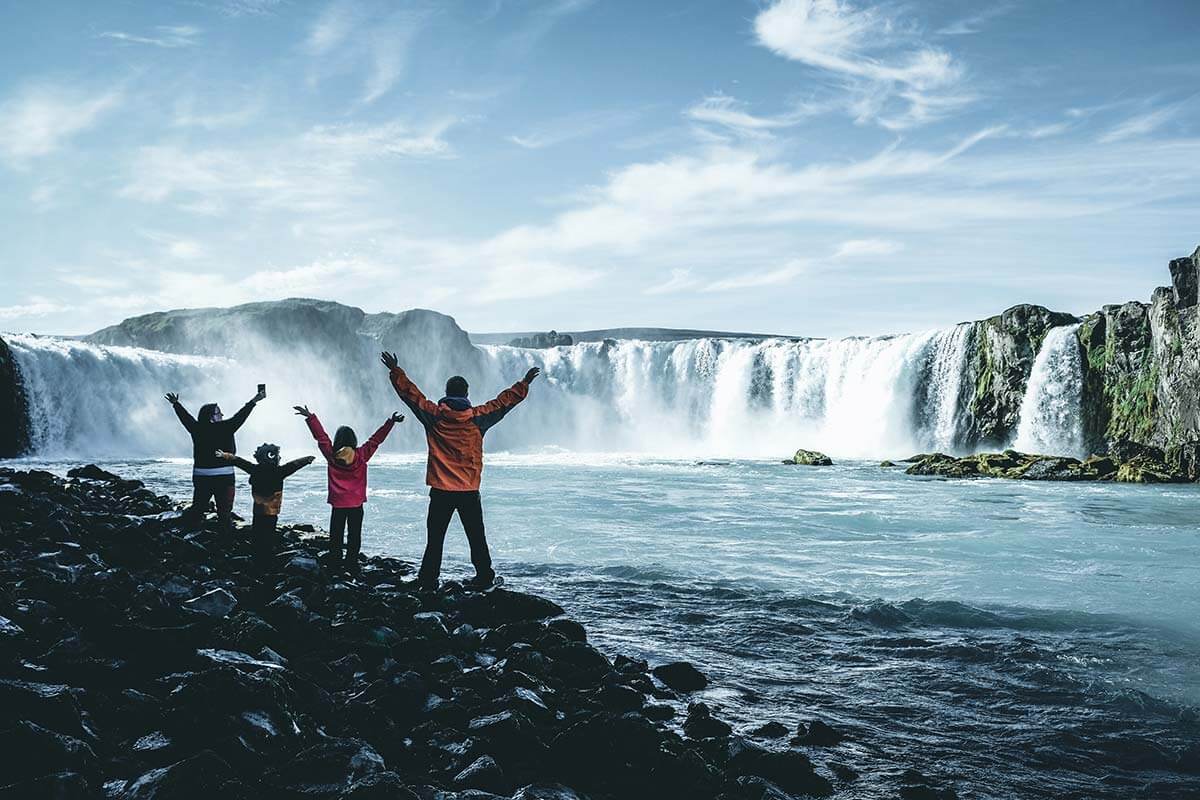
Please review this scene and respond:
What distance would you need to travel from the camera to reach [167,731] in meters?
3.80

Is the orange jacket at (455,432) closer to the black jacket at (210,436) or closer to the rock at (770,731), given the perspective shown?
the black jacket at (210,436)

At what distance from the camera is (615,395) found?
60.7 m

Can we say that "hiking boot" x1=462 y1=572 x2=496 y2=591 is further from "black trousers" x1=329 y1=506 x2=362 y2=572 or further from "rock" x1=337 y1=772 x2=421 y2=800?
"rock" x1=337 y1=772 x2=421 y2=800

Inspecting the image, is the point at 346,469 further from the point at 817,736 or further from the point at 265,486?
the point at 817,736

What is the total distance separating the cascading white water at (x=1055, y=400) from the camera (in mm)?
41500

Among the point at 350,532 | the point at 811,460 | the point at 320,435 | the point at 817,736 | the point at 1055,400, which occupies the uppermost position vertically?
the point at 1055,400

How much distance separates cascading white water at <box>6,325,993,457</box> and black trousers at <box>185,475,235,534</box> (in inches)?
1378

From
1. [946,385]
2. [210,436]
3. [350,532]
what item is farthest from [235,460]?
[946,385]

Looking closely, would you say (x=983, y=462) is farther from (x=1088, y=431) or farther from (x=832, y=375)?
(x=832, y=375)

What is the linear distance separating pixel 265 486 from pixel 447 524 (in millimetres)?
2893

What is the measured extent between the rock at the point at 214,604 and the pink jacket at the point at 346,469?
2.67 meters

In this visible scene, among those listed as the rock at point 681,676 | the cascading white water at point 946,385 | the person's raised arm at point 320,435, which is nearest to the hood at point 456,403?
the person's raised arm at point 320,435

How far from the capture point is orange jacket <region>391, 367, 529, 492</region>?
26.2 feet

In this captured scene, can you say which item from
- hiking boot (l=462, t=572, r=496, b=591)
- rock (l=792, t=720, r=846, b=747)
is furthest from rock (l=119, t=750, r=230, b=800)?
hiking boot (l=462, t=572, r=496, b=591)
